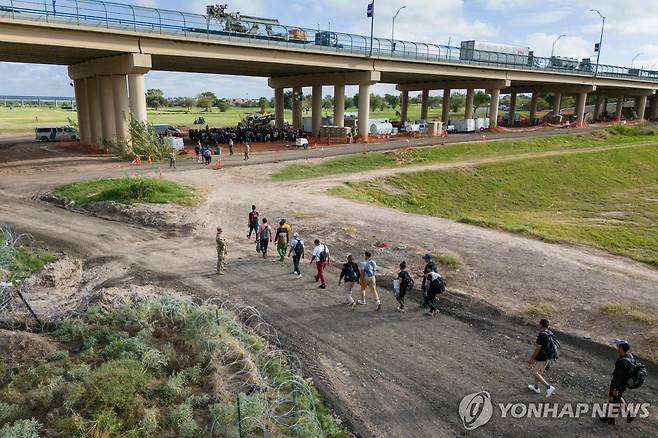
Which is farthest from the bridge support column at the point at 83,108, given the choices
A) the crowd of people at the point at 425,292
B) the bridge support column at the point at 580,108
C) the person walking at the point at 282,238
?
the bridge support column at the point at 580,108

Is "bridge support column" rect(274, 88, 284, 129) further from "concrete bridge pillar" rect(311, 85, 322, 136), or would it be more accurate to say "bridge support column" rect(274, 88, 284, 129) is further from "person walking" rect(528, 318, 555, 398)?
"person walking" rect(528, 318, 555, 398)


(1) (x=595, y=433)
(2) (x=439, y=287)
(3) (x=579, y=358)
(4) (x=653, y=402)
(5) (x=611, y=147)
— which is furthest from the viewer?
(5) (x=611, y=147)

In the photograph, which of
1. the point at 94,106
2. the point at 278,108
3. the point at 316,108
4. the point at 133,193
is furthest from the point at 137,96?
the point at 278,108

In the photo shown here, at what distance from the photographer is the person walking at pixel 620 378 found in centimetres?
762

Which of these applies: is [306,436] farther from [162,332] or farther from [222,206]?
[222,206]

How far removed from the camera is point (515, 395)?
8594 mm

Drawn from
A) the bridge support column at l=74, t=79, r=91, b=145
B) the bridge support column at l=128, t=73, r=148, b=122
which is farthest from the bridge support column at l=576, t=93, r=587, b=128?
the bridge support column at l=74, t=79, r=91, b=145

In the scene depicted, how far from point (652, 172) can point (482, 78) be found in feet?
75.6

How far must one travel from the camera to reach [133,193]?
2233 centimetres

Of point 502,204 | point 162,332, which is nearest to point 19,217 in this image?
point 162,332

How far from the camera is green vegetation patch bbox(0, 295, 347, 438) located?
736 cm

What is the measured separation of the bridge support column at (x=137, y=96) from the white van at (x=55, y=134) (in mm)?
19168

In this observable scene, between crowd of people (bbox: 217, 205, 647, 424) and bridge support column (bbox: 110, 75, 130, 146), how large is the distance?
22.2m

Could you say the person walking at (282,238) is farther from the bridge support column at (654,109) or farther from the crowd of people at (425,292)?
the bridge support column at (654,109)
